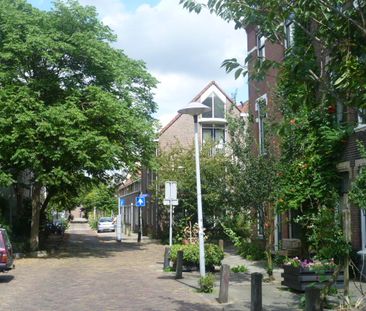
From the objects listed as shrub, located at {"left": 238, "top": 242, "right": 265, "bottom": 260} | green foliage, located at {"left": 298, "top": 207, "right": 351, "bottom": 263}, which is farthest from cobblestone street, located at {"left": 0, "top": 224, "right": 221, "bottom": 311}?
shrub, located at {"left": 238, "top": 242, "right": 265, "bottom": 260}

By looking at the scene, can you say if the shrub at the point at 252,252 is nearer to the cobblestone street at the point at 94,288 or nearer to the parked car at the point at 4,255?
the cobblestone street at the point at 94,288

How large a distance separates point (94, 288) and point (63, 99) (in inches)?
534

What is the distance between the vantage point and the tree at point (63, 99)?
24609 millimetres

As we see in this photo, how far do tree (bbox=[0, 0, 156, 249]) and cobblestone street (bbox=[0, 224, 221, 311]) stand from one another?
15.4 feet

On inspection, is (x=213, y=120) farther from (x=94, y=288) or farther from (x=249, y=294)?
(x=249, y=294)

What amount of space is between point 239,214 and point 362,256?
3.49m

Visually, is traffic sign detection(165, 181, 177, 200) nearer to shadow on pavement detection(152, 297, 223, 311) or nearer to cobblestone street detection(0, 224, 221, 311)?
cobblestone street detection(0, 224, 221, 311)

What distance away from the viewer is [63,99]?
26.6 m

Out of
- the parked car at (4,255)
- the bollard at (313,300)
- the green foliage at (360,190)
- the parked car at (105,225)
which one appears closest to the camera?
the bollard at (313,300)

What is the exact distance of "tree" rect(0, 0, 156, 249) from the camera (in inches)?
969

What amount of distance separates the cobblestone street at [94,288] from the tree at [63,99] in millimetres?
4694

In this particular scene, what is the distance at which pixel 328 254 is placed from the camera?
9828 mm

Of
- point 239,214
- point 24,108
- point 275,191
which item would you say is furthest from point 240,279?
point 24,108

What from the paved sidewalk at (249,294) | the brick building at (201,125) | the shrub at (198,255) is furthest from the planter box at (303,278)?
the brick building at (201,125)
